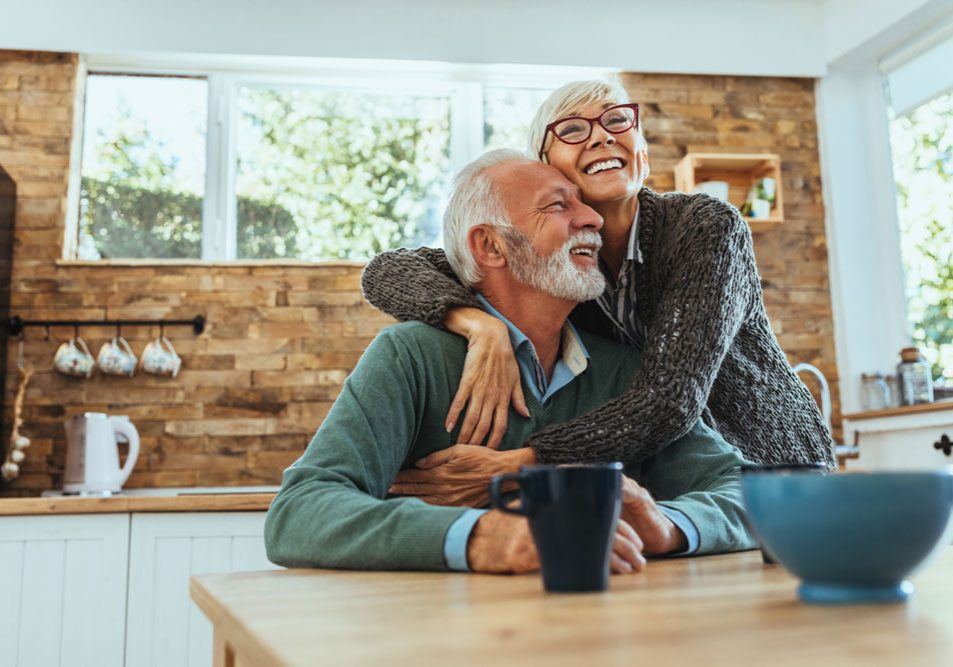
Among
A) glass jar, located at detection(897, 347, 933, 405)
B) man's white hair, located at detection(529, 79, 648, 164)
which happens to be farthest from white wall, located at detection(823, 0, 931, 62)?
man's white hair, located at detection(529, 79, 648, 164)

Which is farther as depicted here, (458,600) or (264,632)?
(458,600)

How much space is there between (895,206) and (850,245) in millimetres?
261

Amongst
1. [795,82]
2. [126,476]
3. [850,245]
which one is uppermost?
[795,82]

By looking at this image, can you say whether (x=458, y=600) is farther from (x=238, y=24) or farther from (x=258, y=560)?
(x=238, y=24)

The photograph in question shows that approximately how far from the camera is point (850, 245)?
3.91 meters

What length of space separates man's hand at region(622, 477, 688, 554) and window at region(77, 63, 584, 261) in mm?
2822

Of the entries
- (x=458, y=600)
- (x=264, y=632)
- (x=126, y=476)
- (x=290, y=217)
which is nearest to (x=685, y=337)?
(x=458, y=600)

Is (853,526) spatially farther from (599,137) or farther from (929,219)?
(929,219)

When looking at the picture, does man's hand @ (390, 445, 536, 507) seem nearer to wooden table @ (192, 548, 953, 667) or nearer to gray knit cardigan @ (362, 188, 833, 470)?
gray knit cardigan @ (362, 188, 833, 470)

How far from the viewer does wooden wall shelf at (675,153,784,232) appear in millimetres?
3727

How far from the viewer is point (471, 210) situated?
1.52 metres

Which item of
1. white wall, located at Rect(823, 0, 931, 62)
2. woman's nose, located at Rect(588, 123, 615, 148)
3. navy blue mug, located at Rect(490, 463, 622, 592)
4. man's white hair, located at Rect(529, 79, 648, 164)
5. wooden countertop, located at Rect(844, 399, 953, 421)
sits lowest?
navy blue mug, located at Rect(490, 463, 622, 592)

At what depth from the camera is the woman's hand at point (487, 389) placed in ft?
4.22

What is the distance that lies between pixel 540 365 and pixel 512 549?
63 centimetres
